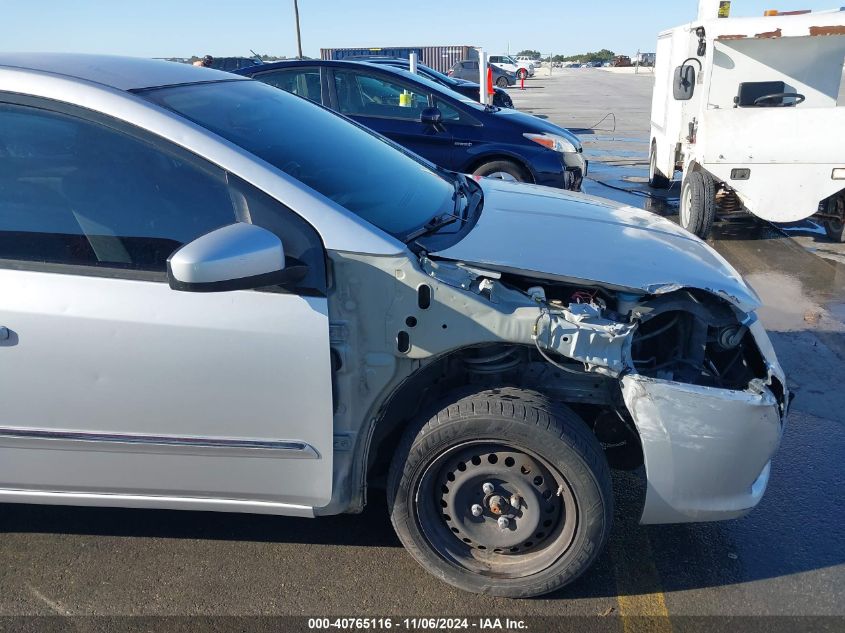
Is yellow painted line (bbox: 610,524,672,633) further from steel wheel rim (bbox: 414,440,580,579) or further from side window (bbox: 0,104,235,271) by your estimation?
side window (bbox: 0,104,235,271)

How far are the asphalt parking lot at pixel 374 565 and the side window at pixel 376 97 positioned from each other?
5.40 m

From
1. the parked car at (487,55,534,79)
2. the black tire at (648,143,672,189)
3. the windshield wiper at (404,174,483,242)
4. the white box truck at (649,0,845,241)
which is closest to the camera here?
the windshield wiper at (404,174,483,242)

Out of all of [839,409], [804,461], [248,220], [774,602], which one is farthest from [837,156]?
[248,220]

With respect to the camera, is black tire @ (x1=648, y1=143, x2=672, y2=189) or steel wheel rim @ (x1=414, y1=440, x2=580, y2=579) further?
black tire @ (x1=648, y1=143, x2=672, y2=189)

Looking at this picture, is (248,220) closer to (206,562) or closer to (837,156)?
(206,562)

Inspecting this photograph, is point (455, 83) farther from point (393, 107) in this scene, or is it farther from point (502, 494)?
point (502, 494)

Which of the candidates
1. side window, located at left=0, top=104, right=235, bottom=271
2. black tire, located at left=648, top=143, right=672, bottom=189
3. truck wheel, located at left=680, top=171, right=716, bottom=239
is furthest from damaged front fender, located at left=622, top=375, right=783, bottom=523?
black tire, located at left=648, top=143, right=672, bottom=189

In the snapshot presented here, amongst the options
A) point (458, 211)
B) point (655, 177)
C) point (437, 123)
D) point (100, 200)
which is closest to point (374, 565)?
point (458, 211)

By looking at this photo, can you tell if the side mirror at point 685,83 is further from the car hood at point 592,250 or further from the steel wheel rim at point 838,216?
the car hood at point 592,250

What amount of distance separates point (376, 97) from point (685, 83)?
10.5ft

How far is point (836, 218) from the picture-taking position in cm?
697

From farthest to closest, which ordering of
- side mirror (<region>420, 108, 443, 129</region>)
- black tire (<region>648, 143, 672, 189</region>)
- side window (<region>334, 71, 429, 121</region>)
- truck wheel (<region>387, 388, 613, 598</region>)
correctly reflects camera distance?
black tire (<region>648, 143, 672, 189</region>), side window (<region>334, 71, 429, 121</region>), side mirror (<region>420, 108, 443, 129</region>), truck wheel (<region>387, 388, 613, 598</region>)

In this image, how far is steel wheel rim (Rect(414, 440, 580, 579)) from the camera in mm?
2408

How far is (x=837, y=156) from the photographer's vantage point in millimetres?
6293
